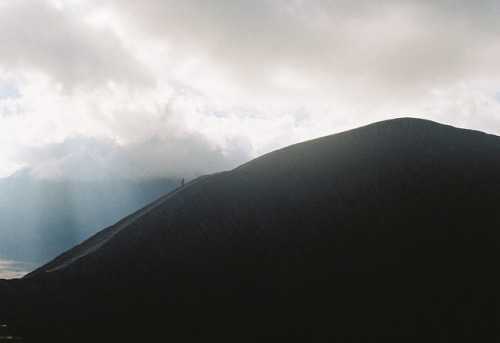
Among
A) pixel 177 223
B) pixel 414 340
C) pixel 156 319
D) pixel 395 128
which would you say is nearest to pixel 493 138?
pixel 395 128

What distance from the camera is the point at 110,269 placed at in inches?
1474

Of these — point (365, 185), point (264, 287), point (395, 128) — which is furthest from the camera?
point (395, 128)

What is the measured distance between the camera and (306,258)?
45.0 m

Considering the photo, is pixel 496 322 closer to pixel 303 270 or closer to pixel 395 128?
pixel 303 270

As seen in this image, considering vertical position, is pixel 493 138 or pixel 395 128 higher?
pixel 395 128

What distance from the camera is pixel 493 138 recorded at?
2450 inches

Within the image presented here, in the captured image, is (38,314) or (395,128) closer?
(38,314)

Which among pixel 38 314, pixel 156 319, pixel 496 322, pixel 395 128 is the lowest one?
pixel 496 322

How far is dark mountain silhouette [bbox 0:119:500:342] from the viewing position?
35781mm

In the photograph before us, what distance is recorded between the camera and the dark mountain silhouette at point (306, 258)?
35.8 meters

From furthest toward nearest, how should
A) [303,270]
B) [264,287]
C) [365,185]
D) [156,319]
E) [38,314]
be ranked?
1. [365,185]
2. [303,270]
3. [264,287]
4. [156,319]
5. [38,314]

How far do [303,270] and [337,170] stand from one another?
15240 mm

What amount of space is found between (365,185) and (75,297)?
35387 mm

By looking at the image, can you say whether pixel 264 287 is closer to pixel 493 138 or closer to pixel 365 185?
pixel 365 185
